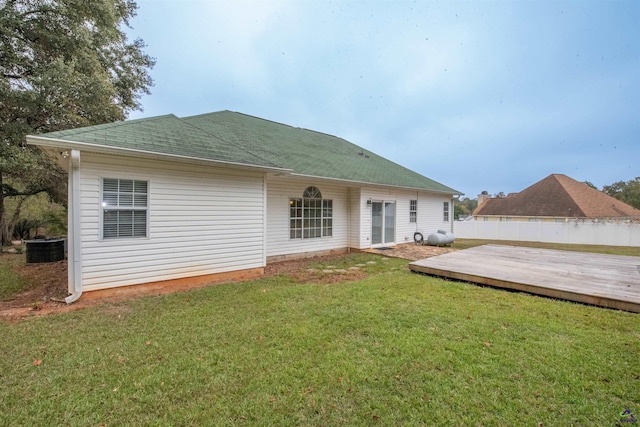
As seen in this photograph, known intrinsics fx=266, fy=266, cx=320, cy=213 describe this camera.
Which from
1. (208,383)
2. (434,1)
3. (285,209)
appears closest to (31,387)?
(208,383)

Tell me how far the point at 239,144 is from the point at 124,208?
342 cm

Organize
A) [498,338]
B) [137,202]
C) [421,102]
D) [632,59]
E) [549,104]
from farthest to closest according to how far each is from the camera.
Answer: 1. [421,102]
2. [549,104]
3. [632,59]
4. [137,202]
5. [498,338]

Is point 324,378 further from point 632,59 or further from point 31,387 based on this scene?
Answer: point 632,59

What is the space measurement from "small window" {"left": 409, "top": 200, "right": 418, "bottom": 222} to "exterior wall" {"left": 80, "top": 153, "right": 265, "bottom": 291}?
8.14 m

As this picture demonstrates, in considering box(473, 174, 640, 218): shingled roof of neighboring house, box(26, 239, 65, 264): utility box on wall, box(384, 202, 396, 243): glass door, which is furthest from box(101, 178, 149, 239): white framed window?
box(473, 174, 640, 218): shingled roof of neighboring house

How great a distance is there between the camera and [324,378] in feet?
8.10

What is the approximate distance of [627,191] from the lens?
1401 inches

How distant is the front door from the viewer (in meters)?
11.0

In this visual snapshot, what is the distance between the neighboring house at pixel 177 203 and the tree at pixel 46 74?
4137mm

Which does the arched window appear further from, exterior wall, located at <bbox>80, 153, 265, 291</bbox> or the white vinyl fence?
the white vinyl fence

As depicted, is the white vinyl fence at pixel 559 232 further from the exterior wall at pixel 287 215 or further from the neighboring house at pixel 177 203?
the neighboring house at pixel 177 203

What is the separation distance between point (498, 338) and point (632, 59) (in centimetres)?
2413

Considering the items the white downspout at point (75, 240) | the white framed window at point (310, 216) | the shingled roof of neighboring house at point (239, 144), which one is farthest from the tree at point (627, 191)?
the white downspout at point (75, 240)

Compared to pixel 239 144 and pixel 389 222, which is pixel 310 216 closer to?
pixel 239 144
